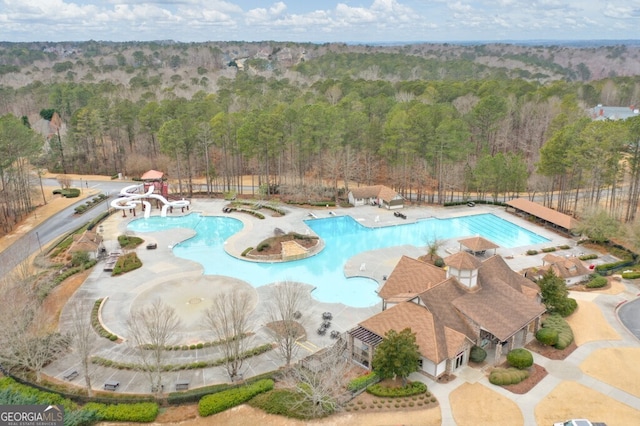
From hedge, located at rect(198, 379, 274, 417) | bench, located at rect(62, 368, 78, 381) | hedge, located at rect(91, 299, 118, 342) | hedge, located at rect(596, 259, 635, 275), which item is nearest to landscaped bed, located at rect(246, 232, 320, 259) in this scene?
hedge, located at rect(91, 299, 118, 342)

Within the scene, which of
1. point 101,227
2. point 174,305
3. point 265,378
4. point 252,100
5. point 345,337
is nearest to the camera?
point 265,378

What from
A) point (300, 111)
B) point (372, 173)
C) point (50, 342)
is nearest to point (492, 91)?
point (372, 173)

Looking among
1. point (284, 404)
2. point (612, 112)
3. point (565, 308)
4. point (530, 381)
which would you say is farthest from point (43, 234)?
point (612, 112)

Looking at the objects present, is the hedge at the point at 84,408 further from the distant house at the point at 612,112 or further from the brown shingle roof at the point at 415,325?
the distant house at the point at 612,112

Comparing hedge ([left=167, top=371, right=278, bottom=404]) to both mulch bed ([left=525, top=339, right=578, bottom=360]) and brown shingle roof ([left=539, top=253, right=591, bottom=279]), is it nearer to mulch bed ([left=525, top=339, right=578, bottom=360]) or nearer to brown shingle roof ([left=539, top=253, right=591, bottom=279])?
mulch bed ([left=525, top=339, right=578, bottom=360])

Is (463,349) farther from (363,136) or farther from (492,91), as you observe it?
(492,91)

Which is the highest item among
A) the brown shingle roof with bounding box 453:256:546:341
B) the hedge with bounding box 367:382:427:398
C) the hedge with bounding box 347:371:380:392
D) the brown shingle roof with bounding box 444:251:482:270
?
the brown shingle roof with bounding box 444:251:482:270
